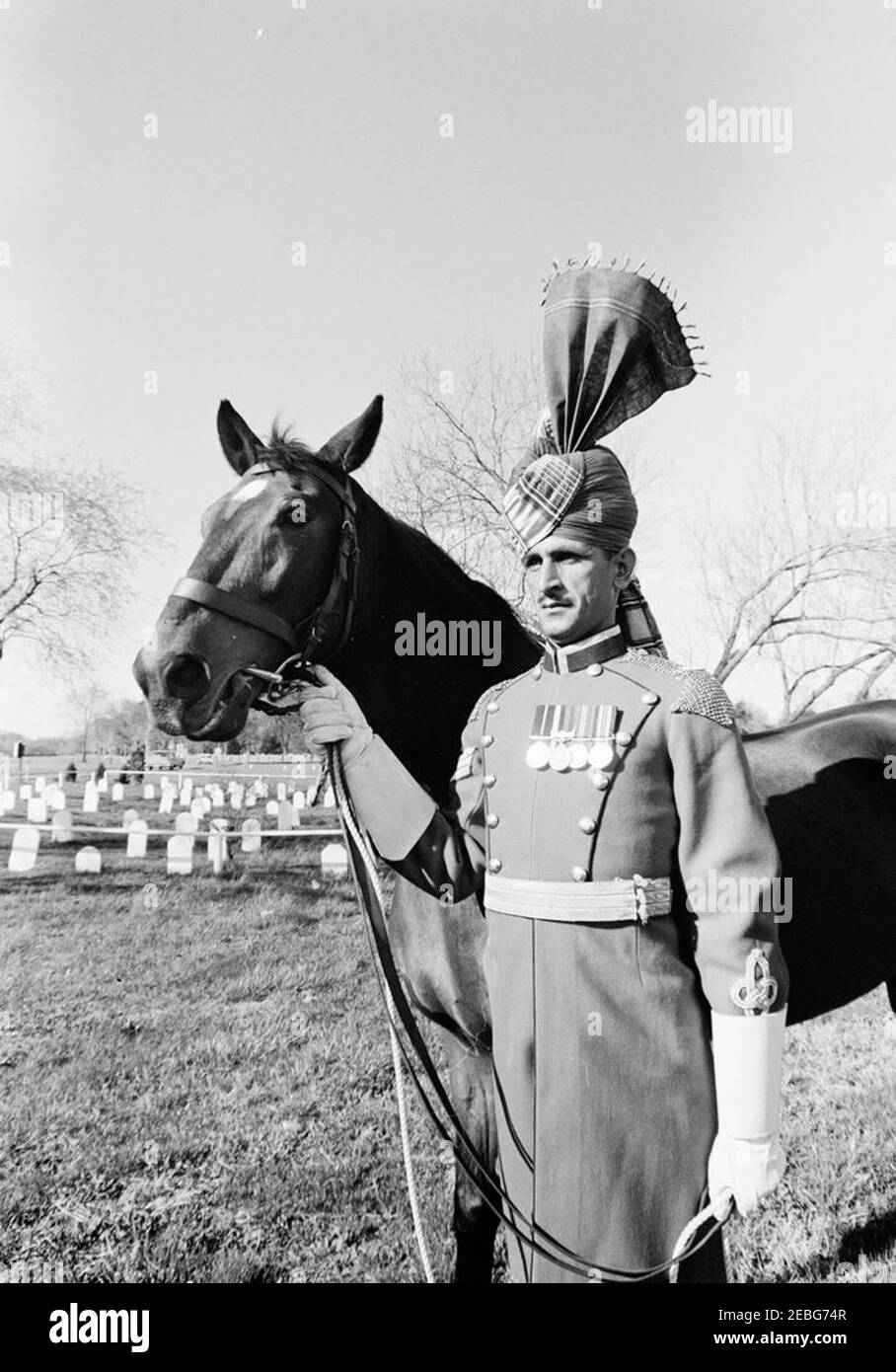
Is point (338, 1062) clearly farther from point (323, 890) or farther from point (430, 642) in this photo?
point (323, 890)

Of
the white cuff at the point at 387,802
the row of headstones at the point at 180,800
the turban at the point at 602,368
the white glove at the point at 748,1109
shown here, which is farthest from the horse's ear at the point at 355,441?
the row of headstones at the point at 180,800

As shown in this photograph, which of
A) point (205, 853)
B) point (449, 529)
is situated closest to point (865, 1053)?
point (449, 529)

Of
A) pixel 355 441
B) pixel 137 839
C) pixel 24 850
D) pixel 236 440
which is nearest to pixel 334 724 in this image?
pixel 355 441

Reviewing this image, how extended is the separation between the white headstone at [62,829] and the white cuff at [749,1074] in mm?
10945

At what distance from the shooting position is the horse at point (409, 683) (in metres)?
2.17

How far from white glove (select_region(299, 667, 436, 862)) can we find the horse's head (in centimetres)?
32

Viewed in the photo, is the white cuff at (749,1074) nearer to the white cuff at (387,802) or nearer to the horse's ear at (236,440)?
the white cuff at (387,802)

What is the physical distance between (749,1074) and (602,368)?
1498 millimetres

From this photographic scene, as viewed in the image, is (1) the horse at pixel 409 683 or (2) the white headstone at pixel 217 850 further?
(2) the white headstone at pixel 217 850

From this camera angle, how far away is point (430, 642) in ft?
8.61

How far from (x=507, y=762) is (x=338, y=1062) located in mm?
4379

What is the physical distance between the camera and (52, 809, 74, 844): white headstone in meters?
11.3
